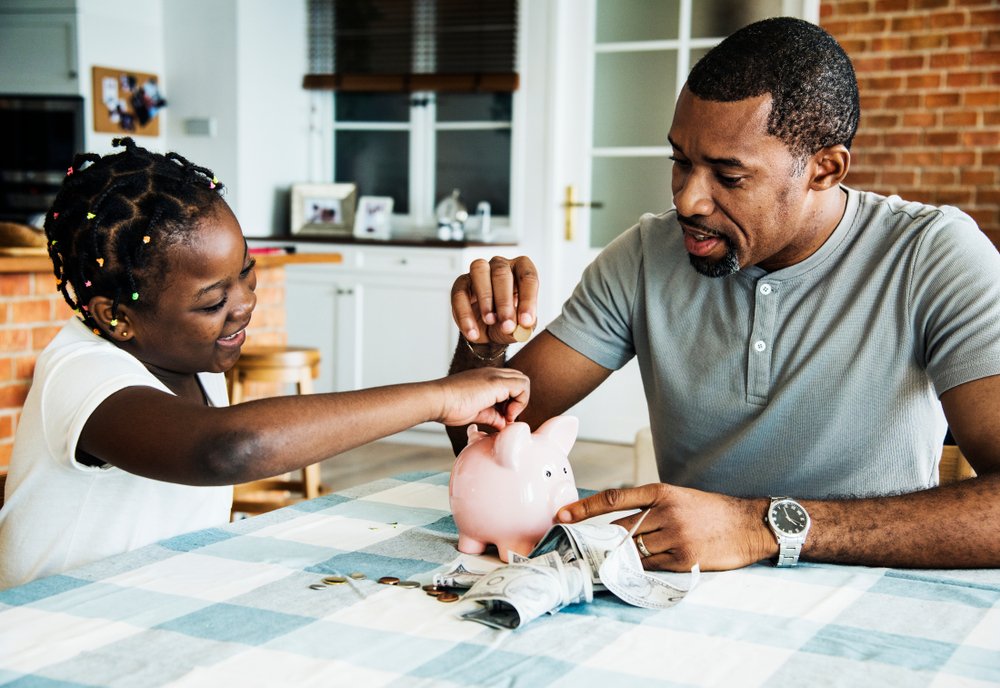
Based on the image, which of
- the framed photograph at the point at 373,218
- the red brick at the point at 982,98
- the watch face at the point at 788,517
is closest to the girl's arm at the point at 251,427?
the watch face at the point at 788,517

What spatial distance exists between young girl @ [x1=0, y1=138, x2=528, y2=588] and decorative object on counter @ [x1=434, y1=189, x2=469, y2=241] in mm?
3805

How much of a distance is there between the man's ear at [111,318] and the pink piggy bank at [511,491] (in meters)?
0.45

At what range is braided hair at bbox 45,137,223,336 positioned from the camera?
120 cm

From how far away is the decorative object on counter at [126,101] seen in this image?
528 centimetres

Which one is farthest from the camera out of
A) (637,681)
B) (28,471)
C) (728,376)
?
(728,376)

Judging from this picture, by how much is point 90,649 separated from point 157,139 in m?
5.22

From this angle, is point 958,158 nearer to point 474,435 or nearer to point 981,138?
point 981,138

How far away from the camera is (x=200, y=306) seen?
125 centimetres

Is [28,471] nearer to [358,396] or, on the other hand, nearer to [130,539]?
[130,539]

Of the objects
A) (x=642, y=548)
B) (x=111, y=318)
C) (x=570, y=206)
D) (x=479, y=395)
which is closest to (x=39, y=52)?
(x=570, y=206)

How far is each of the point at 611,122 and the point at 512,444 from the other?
13.1ft

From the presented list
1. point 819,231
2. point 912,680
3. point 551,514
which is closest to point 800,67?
point 819,231

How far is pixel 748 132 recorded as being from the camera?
140 cm

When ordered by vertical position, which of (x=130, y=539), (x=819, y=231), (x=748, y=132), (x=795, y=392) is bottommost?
(x=130, y=539)
